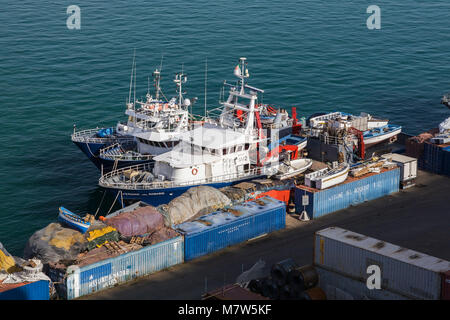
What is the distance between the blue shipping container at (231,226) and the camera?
165 ft

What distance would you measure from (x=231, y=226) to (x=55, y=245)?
42.6 ft

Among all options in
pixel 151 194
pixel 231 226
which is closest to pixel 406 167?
pixel 231 226

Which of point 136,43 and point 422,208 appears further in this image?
point 136,43

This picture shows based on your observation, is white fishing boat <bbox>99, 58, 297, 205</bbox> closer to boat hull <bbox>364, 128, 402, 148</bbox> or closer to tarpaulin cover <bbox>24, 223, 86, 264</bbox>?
boat hull <bbox>364, 128, 402, 148</bbox>

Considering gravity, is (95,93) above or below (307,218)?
above

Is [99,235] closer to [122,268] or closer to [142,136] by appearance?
[122,268]

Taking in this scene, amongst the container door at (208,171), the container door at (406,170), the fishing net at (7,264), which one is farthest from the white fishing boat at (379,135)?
the fishing net at (7,264)

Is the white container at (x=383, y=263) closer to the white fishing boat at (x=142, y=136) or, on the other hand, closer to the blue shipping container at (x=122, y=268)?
A: the blue shipping container at (x=122, y=268)

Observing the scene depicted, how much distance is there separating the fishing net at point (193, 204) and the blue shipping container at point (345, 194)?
6.64 m

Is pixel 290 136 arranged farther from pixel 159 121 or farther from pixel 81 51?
pixel 81 51

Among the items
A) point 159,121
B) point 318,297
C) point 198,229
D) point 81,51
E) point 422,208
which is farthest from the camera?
point 81,51

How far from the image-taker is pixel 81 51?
363ft

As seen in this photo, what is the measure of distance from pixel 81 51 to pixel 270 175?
57.3 m

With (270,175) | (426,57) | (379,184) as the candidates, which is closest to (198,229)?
(270,175)
